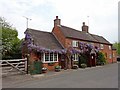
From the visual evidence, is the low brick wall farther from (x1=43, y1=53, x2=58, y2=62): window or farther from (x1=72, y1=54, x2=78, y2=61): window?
(x1=72, y1=54, x2=78, y2=61): window

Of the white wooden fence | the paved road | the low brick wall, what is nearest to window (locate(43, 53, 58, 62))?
the low brick wall

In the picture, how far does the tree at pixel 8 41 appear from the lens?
37.7m

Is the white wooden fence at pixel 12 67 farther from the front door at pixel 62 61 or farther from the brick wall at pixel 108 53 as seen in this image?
the brick wall at pixel 108 53

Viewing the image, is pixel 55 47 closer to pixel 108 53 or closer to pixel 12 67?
pixel 12 67

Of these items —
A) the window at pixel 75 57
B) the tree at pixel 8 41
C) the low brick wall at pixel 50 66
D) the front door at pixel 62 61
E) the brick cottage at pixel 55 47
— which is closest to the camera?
the brick cottage at pixel 55 47

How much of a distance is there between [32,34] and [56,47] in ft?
14.1

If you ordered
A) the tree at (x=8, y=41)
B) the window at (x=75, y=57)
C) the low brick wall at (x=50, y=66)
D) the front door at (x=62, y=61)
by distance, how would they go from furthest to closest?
the tree at (x=8, y=41)
the window at (x=75, y=57)
the front door at (x=62, y=61)
the low brick wall at (x=50, y=66)

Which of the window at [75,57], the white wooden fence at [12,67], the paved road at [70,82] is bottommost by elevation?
the paved road at [70,82]

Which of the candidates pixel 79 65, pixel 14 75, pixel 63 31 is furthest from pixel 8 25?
pixel 14 75

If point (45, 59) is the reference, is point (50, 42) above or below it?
above

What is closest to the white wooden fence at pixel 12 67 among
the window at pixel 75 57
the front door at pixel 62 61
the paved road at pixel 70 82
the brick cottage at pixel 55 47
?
the paved road at pixel 70 82

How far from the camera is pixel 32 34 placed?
101ft

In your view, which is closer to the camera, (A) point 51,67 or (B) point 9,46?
(A) point 51,67

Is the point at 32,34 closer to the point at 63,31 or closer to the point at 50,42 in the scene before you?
the point at 50,42
